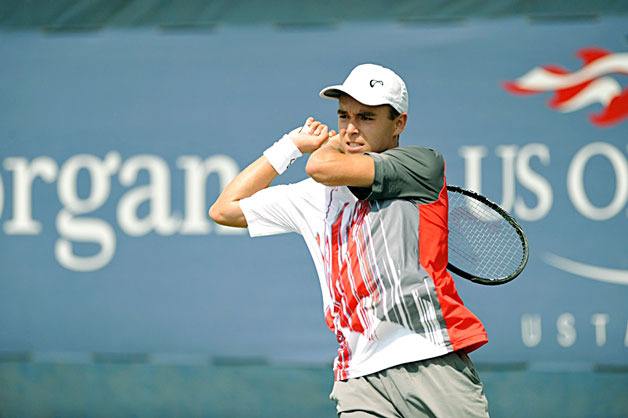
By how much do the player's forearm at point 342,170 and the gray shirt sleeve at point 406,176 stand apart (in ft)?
0.09

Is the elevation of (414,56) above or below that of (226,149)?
above

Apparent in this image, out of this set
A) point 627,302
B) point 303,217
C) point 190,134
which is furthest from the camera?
point 190,134

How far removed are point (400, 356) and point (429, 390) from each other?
142mm

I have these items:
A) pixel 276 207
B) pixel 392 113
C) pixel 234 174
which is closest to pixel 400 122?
pixel 392 113

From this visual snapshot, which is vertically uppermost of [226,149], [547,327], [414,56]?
[414,56]

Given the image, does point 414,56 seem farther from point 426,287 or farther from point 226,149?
point 426,287

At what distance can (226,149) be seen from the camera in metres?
6.89

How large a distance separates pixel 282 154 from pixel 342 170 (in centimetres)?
48

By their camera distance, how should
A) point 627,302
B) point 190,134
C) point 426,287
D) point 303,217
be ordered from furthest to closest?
point 190,134 < point 627,302 < point 303,217 < point 426,287

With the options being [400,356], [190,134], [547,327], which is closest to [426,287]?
[400,356]

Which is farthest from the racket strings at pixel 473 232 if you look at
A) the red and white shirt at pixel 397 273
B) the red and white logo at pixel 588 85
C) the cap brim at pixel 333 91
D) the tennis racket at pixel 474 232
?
the red and white logo at pixel 588 85

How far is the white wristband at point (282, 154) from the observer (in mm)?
4227

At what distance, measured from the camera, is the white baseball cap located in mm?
3982

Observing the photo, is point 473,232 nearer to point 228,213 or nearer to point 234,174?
point 228,213
